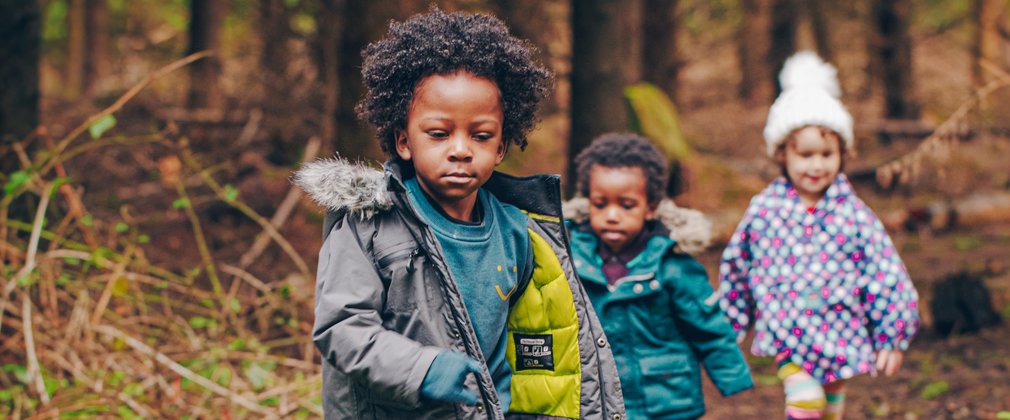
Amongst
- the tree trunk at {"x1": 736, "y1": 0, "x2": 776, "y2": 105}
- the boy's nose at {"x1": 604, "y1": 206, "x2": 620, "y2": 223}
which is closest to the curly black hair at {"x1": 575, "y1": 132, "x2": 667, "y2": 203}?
the boy's nose at {"x1": 604, "y1": 206, "x2": 620, "y2": 223}

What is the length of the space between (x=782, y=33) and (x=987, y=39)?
13.3ft

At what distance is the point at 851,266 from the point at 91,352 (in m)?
3.74

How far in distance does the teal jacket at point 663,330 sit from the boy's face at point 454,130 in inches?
46.7

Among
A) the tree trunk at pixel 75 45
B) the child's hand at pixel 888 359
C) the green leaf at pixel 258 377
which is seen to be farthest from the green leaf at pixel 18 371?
the tree trunk at pixel 75 45

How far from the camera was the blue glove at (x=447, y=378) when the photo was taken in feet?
7.86

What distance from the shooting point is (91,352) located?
492 cm

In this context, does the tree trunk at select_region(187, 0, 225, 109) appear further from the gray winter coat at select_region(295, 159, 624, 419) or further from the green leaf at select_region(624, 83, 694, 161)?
the gray winter coat at select_region(295, 159, 624, 419)

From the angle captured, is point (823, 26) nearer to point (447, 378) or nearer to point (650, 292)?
point (650, 292)

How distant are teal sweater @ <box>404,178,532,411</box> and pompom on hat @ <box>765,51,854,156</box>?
167 cm

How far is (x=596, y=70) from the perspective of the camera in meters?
7.25

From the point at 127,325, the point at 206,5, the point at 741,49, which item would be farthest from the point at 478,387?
the point at 741,49

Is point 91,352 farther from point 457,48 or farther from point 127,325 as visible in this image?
point 457,48

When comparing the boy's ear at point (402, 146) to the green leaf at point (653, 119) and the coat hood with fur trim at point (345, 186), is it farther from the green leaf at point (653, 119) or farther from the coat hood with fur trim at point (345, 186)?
the green leaf at point (653, 119)

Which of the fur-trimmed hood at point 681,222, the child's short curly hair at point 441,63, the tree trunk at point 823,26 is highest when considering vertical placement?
the tree trunk at point 823,26
